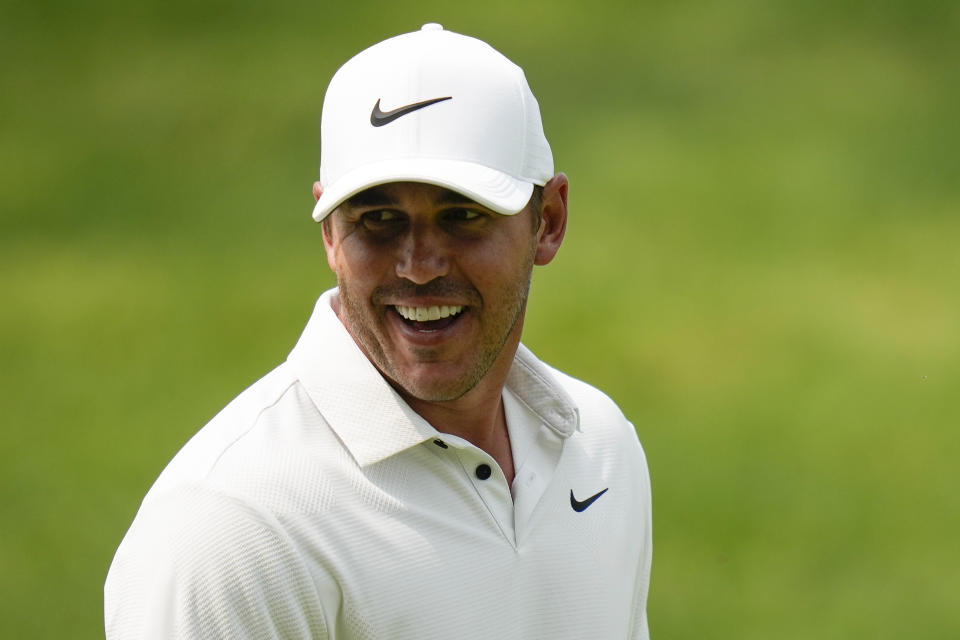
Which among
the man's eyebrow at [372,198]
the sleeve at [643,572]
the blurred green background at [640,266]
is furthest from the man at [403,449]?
the blurred green background at [640,266]

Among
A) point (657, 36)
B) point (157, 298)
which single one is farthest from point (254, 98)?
point (657, 36)

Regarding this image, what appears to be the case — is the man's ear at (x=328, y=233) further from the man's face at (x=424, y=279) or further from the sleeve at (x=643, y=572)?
the sleeve at (x=643, y=572)

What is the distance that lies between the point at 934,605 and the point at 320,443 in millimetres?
3964

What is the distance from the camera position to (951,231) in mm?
7309

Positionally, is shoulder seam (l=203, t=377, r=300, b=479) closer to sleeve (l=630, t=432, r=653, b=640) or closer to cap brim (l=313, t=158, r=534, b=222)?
cap brim (l=313, t=158, r=534, b=222)

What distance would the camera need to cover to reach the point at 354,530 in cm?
163

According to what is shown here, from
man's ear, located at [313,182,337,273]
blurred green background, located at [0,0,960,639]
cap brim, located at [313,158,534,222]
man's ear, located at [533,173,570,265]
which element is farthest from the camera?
blurred green background, located at [0,0,960,639]

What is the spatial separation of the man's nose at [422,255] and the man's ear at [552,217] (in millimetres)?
237

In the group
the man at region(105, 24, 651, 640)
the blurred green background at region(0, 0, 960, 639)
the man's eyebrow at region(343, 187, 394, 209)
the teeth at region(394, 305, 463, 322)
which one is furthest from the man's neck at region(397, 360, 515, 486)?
the blurred green background at region(0, 0, 960, 639)

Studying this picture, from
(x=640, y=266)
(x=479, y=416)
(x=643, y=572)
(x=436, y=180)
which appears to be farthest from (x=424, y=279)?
(x=640, y=266)

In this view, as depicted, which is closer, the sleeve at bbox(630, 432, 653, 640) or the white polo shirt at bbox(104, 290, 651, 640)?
the white polo shirt at bbox(104, 290, 651, 640)

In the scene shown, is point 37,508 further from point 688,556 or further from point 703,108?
point 703,108

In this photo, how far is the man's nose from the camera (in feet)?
5.72

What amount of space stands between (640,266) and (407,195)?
5258 mm
